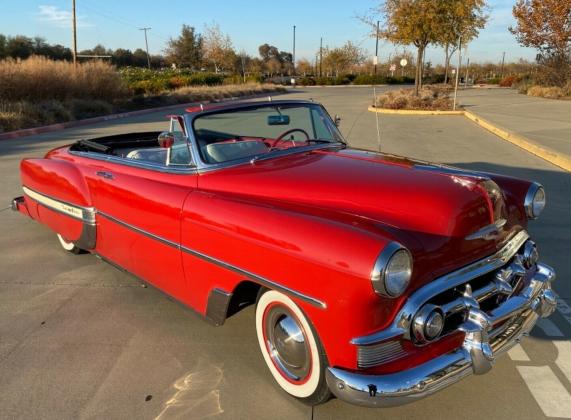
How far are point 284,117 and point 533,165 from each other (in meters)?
6.41

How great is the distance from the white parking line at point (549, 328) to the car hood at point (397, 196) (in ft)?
2.68

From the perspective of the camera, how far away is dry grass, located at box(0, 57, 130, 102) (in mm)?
16609

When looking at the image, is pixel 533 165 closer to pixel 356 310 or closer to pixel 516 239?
pixel 516 239

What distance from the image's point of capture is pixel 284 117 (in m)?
3.63

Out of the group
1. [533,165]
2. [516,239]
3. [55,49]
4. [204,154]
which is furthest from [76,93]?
[55,49]

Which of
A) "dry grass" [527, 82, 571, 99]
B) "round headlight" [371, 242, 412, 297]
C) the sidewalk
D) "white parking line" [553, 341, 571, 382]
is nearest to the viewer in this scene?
"round headlight" [371, 242, 412, 297]

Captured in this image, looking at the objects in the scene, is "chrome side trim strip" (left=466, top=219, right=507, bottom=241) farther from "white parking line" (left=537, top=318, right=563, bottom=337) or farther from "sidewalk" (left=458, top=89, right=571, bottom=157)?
"sidewalk" (left=458, top=89, right=571, bottom=157)

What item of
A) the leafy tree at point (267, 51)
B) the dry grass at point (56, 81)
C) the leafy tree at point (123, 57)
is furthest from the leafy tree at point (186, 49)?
the dry grass at point (56, 81)

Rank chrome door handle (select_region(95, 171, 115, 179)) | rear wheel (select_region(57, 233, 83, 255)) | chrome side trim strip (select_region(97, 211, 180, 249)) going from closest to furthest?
chrome side trim strip (select_region(97, 211, 180, 249)) → chrome door handle (select_region(95, 171, 115, 179)) → rear wheel (select_region(57, 233, 83, 255))

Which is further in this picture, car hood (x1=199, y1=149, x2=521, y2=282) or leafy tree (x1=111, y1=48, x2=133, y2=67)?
leafy tree (x1=111, y1=48, x2=133, y2=67)

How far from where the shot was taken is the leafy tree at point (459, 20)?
18.9 metres

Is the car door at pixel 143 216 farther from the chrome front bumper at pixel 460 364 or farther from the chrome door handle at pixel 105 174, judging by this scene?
the chrome front bumper at pixel 460 364

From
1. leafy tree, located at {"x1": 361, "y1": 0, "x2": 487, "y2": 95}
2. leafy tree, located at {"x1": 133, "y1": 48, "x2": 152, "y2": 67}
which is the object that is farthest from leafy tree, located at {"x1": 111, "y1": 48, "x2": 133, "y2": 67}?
leafy tree, located at {"x1": 361, "y1": 0, "x2": 487, "y2": 95}

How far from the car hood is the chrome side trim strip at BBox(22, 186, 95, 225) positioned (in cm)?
126
